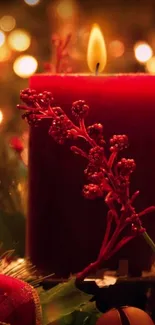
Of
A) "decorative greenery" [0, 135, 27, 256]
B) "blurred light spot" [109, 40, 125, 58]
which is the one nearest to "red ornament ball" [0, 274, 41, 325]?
"decorative greenery" [0, 135, 27, 256]

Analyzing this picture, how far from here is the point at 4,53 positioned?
8.59 feet

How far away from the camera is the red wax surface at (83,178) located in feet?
1.94

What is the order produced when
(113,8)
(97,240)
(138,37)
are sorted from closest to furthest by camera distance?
(97,240) → (113,8) → (138,37)

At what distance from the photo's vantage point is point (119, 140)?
0.51 metres

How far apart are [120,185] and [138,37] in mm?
2231

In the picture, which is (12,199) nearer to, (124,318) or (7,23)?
(124,318)

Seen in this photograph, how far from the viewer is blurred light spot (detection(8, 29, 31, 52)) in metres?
2.52

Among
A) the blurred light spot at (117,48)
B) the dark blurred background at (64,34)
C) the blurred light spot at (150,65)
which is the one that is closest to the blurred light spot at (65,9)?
the dark blurred background at (64,34)

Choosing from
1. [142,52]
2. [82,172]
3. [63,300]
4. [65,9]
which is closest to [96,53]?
[82,172]

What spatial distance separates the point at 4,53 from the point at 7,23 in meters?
0.11

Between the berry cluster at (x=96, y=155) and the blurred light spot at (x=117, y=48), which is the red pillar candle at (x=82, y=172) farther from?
the blurred light spot at (x=117, y=48)

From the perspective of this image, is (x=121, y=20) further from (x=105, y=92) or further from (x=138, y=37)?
(x=105, y=92)

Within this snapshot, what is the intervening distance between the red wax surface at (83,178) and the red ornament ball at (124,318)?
83 mm

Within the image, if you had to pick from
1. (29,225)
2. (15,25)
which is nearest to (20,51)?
(15,25)
